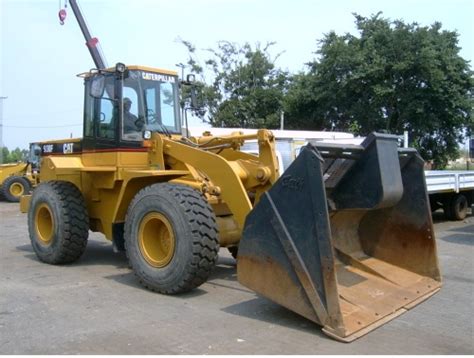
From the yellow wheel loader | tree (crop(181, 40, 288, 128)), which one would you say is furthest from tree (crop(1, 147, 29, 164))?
the yellow wheel loader

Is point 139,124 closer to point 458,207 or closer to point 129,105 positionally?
point 129,105

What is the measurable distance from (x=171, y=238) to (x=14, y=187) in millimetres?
16972

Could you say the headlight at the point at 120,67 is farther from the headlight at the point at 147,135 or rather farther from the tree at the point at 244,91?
the tree at the point at 244,91

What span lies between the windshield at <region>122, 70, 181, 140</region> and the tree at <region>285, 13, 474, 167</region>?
51.9 feet

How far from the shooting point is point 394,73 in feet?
74.1

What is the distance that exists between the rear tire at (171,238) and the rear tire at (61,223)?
1.49 meters

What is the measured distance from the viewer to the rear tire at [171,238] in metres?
5.79

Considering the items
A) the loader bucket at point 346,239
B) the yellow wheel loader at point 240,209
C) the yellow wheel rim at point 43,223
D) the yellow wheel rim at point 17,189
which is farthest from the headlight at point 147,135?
the yellow wheel rim at point 17,189

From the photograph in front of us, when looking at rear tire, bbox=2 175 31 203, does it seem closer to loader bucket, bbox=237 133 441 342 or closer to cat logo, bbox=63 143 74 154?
cat logo, bbox=63 143 74 154

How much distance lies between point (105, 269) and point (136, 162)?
64.0 inches

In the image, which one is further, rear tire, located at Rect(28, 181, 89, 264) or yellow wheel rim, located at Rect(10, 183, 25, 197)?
yellow wheel rim, located at Rect(10, 183, 25, 197)

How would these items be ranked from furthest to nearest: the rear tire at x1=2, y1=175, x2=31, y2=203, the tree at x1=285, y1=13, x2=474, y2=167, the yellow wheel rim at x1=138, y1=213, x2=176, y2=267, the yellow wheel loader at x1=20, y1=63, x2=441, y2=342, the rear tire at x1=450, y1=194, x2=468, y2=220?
the tree at x1=285, y1=13, x2=474, y2=167 → the rear tire at x1=2, y1=175, x2=31, y2=203 → the rear tire at x1=450, y1=194, x2=468, y2=220 → the yellow wheel rim at x1=138, y1=213, x2=176, y2=267 → the yellow wheel loader at x1=20, y1=63, x2=441, y2=342

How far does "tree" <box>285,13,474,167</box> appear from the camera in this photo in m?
22.2

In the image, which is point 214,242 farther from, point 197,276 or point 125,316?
point 125,316
